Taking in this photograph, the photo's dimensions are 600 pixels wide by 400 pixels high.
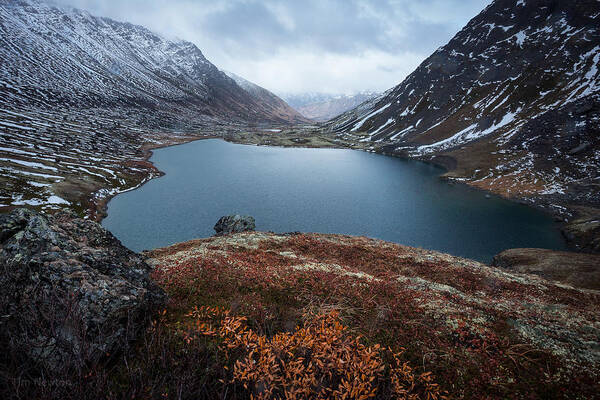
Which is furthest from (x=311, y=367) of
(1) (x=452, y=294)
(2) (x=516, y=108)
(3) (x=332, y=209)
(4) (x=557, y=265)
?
(2) (x=516, y=108)

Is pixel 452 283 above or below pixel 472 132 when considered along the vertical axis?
below

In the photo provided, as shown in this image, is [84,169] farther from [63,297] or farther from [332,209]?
[63,297]

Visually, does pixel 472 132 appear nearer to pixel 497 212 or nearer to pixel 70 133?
pixel 497 212

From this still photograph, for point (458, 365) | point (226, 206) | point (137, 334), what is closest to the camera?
point (137, 334)

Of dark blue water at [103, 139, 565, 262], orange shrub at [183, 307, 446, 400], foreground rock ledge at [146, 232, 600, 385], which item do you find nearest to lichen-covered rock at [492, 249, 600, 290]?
dark blue water at [103, 139, 565, 262]

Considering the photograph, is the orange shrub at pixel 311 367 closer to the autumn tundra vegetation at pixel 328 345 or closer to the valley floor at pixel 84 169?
the autumn tundra vegetation at pixel 328 345

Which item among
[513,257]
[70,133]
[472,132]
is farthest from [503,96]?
[70,133]
